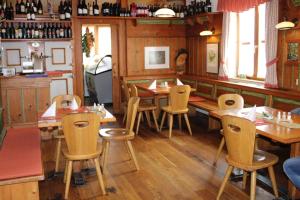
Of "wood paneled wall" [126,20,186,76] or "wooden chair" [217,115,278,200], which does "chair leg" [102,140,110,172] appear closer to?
"wooden chair" [217,115,278,200]

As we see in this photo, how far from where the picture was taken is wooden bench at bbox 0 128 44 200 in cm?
255

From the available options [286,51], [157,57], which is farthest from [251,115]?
[157,57]

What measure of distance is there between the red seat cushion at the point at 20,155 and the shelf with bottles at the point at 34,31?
2.79 meters

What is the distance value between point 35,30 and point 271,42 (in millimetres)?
4335

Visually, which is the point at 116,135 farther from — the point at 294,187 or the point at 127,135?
the point at 294,187

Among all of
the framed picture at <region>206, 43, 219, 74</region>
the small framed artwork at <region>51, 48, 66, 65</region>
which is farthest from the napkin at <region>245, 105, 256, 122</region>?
the small framed artwork at <region>51, 48, 66, 65</region>

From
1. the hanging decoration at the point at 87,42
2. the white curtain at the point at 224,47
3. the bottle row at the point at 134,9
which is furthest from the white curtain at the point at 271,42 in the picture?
the hanging decoration at the point at 87,42

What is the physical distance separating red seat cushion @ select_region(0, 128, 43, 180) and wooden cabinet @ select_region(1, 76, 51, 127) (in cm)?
169

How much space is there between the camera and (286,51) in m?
4.81

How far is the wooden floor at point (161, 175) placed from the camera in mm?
3385

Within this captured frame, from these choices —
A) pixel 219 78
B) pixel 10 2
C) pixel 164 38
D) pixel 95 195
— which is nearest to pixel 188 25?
pixel 164 38

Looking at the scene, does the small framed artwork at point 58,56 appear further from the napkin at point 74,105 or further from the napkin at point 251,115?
the napkin at point 251,115

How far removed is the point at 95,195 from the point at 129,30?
4690 millimetres

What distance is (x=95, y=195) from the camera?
3383mm
